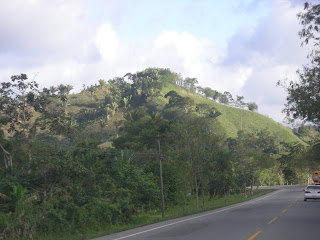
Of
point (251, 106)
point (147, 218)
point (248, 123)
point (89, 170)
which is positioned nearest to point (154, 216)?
point (147, 218)

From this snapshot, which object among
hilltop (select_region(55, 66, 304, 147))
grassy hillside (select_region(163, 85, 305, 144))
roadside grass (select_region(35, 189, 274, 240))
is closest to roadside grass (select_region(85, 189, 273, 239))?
roadside grass (select_region(35, 189, 274, 240))

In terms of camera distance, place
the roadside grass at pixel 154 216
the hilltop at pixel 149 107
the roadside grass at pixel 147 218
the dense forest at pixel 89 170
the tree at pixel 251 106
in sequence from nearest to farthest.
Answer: the roadside grass at pixel 147 218
the roadside grass at pixel 154 216
the dense forest at pixel 89 170
the hilltop at pixel 149 107
the tree at pixel 251 106

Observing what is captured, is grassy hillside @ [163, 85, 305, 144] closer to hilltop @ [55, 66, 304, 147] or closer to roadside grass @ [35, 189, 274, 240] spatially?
hilltop @ [55, 66, 304, 147]

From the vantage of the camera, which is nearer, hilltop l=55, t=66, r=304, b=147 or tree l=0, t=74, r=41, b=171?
tree l=0, t=74, r=41, b=171

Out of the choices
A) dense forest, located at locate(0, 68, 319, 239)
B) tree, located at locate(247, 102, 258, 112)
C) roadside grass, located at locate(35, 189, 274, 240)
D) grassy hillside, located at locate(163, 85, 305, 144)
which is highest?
tree, located at locate(247, 102, 258, 112)

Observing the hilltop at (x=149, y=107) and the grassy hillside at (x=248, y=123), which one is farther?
the grassy hillside at (x=248, y=123)

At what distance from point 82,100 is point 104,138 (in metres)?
58.4

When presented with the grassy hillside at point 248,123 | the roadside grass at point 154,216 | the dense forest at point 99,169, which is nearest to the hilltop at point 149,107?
the grassy hillside at point 248,123

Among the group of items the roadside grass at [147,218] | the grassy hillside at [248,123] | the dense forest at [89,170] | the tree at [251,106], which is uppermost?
the tree at [251,106]

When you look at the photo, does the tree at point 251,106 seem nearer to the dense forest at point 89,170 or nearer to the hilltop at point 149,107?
the hilltop at point 149,107

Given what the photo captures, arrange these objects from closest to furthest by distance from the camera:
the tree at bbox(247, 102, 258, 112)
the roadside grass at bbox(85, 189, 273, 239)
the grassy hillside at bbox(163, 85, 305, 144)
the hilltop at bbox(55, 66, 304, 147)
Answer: the roadside grass at bbox(85, 189, 273, 239), the hilltop at bbox(55, 66, 304, 147), the grassy hillside at bbox(163, 85, 305, 144), the tree at bbox(247, 102, 258, 112)

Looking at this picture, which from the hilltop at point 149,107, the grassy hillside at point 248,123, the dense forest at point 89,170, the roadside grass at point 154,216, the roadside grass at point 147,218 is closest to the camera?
the roadside grass at point 147,218

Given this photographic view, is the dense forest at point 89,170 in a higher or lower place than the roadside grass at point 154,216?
higher

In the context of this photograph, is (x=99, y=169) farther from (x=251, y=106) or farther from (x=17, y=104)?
(x=251, y=106)
